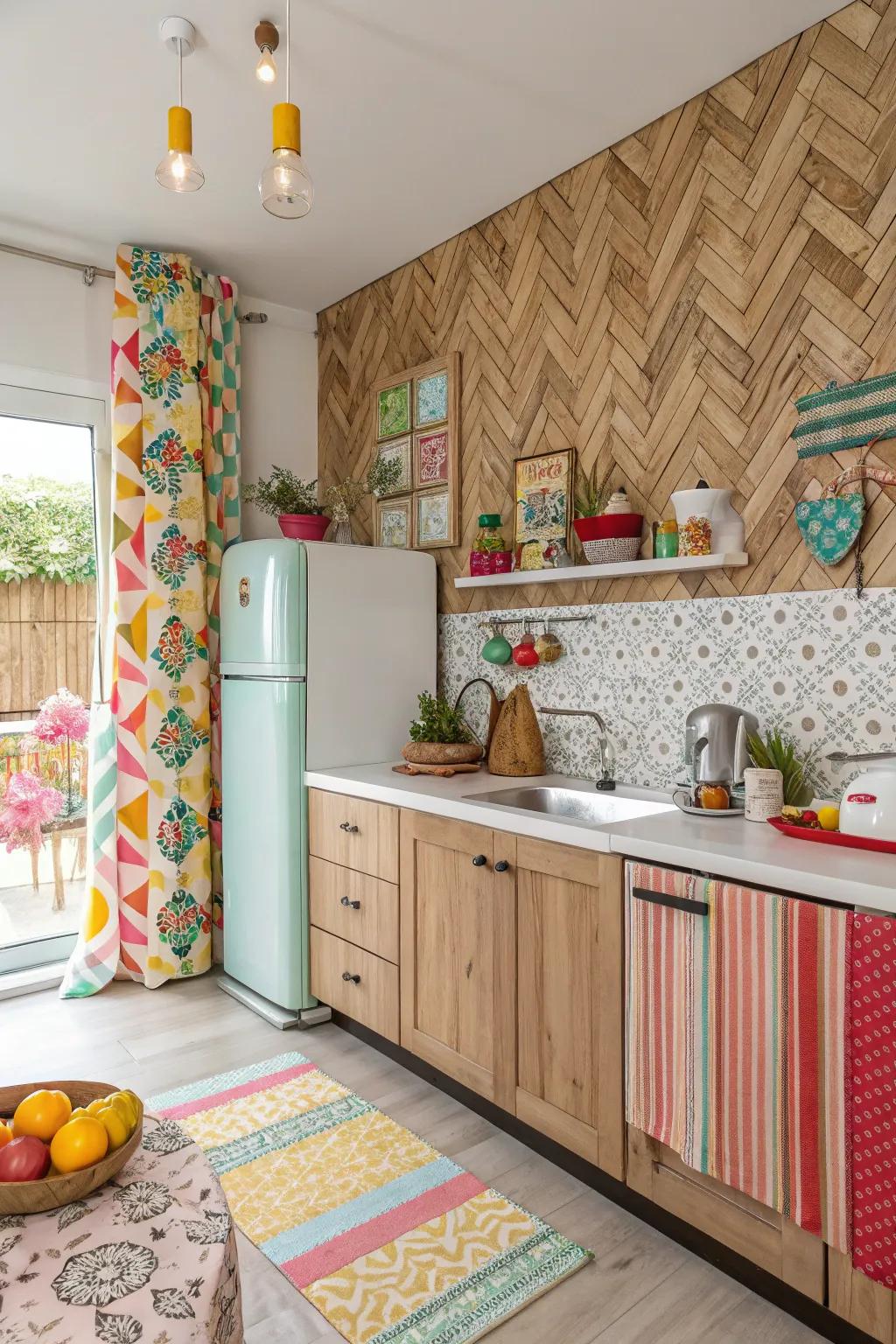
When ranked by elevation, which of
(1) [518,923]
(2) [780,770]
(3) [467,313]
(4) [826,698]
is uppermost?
(3) [467,313]

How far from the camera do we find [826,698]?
2.12 metres

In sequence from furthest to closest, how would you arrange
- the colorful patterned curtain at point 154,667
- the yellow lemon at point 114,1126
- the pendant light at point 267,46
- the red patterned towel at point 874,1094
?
the colorful patterned curtain at point 154,667 < the pendant light at point 267,46 < the red patterned towel at point 874,1094 < the yellow lemon at point 114,1126

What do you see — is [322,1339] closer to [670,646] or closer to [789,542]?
[670,646]

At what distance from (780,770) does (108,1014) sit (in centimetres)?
247

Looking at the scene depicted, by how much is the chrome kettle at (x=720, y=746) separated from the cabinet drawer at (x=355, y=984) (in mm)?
1136

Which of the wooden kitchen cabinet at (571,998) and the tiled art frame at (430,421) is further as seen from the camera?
the tiled art frame at (430,421)

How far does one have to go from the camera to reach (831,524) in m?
2.07

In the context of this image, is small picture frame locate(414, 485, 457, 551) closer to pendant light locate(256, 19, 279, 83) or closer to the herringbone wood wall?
the herringbone wood wall

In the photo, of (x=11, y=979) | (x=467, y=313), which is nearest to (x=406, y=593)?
(x=467, y=313)

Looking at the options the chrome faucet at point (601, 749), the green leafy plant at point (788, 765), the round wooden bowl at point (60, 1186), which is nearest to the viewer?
the round wooden bowl at point (60, 1186)

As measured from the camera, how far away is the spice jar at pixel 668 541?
241cm

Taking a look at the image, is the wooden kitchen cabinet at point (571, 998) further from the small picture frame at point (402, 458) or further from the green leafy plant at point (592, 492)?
the small picture frame at point (402, 458)

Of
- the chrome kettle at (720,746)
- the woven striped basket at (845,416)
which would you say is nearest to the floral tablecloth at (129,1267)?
the chrome kettle at (720,746)

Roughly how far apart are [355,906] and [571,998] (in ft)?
3.11
